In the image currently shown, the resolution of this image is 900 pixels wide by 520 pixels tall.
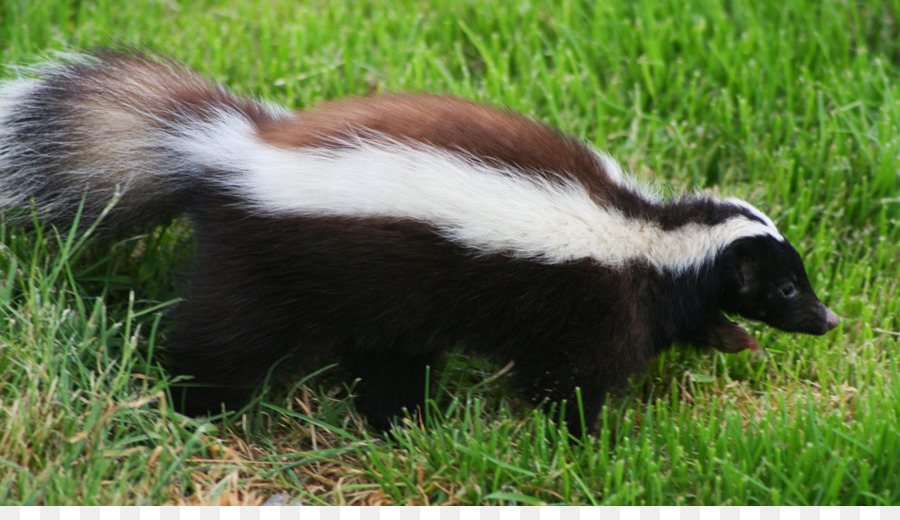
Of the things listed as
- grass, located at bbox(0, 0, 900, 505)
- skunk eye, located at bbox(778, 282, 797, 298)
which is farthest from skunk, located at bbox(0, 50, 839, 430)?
grass, located at bbox(0, 0, 900, 505)

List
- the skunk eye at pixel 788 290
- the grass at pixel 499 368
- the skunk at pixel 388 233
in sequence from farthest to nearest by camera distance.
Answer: the skunk eye at pixel 788 290
the skunk at pixel 388 233
the grass at pixel 499 368

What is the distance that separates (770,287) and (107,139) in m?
2.42

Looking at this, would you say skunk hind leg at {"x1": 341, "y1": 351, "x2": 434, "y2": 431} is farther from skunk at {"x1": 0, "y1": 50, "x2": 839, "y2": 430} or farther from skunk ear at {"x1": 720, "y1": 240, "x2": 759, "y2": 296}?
skunk ear at {"x1": 720, "y1": 240, "x2": 759, "y2": 296}

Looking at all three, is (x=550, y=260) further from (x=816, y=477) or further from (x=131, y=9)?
(x=131, y=9)

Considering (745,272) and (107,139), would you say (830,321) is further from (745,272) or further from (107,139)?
(107,139)

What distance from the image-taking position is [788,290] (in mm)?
3836

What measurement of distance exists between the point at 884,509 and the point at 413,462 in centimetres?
144

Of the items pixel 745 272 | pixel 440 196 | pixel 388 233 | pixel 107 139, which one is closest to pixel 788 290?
pixel 745 272

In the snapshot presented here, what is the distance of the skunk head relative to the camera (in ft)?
12.3

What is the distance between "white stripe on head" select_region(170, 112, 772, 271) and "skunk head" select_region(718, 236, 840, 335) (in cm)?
45

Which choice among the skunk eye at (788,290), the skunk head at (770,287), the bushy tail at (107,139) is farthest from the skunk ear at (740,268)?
the bushy tail at (107,139)

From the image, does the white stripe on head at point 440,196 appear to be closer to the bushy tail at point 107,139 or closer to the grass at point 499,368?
the bushy tail at point 107,139

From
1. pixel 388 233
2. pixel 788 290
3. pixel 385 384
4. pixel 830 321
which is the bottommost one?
pixel 385 384

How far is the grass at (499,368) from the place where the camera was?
328 centimetres
